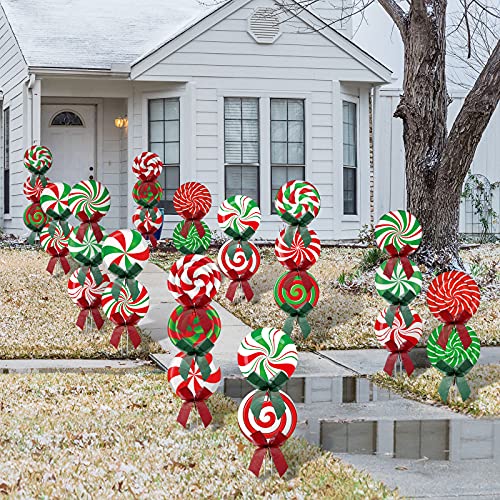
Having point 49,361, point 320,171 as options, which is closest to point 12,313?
point 49,361

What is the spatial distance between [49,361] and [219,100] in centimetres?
896

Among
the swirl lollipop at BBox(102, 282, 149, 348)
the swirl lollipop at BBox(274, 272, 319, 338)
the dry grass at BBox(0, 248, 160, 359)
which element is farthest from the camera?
the swirl lollipop at BBox(274, 272, 319, 338)

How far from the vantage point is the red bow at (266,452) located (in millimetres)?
5332

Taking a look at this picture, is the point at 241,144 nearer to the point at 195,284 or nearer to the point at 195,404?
the point at 195,284

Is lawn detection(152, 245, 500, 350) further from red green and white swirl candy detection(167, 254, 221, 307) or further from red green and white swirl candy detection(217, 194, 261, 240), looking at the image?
red green and white swirl candy detection(167, 254, 221, 307)

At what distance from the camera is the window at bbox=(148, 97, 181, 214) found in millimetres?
17438

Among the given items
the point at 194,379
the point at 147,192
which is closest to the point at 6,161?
the point at 147,192

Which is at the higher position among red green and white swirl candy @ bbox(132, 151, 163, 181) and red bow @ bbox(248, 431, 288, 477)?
red green and white swirl candy @ bbox(132, 151, 163, 181)

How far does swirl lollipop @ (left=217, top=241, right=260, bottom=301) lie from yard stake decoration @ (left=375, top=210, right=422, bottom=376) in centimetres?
286

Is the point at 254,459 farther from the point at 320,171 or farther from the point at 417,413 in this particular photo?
the point at 320,171

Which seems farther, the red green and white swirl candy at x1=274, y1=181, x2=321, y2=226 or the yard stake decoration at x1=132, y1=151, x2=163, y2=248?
the yard stake decoration at x1=132, y1=151, x2=163, y2=248

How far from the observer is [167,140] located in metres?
17.5

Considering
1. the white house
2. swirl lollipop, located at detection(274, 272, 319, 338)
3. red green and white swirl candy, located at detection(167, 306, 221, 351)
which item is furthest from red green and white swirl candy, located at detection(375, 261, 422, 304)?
the white house

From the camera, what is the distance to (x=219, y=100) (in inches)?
682
